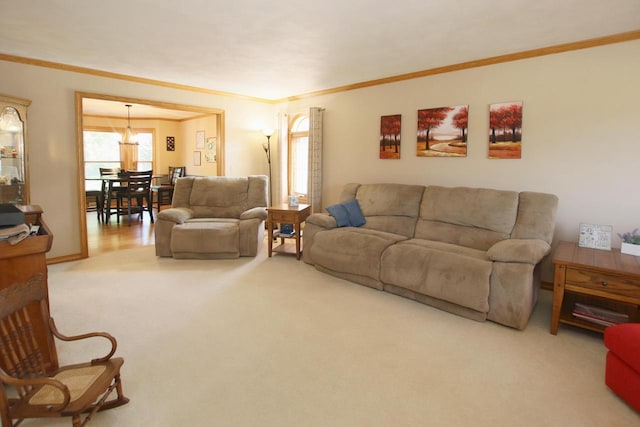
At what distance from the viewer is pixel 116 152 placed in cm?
947

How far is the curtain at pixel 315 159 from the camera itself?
5.35 meters

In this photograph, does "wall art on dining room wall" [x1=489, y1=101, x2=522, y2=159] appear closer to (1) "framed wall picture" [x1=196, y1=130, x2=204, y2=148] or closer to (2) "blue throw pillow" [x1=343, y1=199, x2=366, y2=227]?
(2) "blue throw pillow" [x1=343, y1=199, x2=366, y2=227]

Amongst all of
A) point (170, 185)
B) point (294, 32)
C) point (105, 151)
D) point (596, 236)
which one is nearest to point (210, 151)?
point (170, 185)

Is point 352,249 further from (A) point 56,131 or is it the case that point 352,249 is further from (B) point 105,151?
(B) point 105,151

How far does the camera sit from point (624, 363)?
1905 millimetres

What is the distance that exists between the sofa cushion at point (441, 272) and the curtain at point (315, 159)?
2199 mm

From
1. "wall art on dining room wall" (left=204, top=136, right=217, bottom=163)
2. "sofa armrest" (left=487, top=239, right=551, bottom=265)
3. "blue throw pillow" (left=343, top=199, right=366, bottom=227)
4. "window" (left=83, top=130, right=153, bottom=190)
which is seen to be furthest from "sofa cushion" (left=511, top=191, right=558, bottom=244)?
Answer: "window" (left=83, top=130, right=153, bottom=190)

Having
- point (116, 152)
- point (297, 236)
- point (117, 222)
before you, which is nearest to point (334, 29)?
point (297, 236)

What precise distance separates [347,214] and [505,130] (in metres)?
1.93

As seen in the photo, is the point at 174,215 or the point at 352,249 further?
the point at 174,215

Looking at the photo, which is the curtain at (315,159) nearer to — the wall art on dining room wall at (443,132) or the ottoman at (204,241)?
the ottoman at (204,241)

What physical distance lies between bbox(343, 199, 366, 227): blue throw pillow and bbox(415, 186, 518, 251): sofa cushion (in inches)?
27.2

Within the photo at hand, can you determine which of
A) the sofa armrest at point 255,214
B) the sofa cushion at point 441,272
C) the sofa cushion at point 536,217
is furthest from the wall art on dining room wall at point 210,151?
the sofa cushion at point 536,217

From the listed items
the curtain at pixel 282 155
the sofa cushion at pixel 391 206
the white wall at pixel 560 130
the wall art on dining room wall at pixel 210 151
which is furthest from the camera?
the wall art on dining room wall at pixel 210 151
